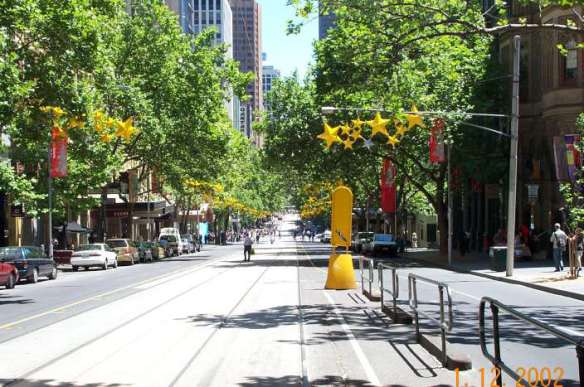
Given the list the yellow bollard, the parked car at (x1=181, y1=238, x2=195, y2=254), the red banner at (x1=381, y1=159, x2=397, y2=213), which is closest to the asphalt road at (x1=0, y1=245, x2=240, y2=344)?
the yellow bollard

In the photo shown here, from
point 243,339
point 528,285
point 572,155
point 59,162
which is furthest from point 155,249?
point 243,339

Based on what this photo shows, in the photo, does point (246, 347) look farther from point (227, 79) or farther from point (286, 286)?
point (227, 79)

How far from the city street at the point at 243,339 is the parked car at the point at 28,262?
21.7ft

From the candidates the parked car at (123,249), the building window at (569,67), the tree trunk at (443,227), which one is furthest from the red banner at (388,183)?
the parked car at (123,249)

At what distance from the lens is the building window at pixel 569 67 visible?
3919cm

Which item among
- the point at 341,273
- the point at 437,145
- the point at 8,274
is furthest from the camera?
the point at 437,145

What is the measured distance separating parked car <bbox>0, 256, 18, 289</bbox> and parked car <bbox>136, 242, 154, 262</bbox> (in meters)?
23.7

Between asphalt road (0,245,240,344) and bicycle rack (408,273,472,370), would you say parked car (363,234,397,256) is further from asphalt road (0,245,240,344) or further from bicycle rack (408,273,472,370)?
bicycle rack (408,273,472,370)

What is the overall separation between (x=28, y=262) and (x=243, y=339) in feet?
66.4

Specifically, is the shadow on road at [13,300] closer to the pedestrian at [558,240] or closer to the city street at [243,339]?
the city street at [243,339]

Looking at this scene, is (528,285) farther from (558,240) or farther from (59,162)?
(59,162)

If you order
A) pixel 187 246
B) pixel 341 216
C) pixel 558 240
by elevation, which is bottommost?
pixel 187 246

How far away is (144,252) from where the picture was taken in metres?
53.3

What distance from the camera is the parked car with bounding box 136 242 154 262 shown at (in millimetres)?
52438
